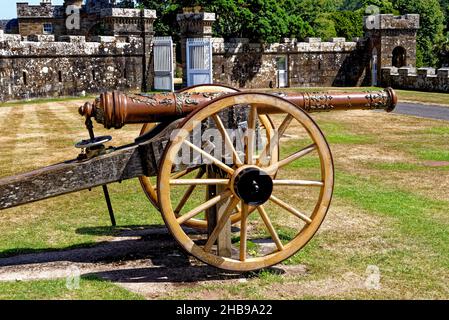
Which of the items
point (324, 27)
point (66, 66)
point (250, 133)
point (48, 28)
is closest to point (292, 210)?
point (250, 133)

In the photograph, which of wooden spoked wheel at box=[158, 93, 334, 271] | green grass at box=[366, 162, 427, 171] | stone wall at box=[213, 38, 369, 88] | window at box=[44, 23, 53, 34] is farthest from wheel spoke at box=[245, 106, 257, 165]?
window at box=[44, 23, 53, 34]

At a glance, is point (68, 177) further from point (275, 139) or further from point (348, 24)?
point (348, 24)

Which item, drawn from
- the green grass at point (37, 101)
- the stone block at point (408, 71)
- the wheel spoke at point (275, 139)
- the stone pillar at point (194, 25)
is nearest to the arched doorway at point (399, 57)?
the stone block at point (408, 71)

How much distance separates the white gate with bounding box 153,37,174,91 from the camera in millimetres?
27391

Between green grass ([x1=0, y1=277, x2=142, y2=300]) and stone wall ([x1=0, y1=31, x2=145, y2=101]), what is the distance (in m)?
19.6

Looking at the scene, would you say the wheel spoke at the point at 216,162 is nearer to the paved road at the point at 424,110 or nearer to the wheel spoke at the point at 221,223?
the wheel spoke at the point at 221,223

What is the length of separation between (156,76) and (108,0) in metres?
10.1

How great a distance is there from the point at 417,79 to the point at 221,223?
24.1 meters

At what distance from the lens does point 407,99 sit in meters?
23.2

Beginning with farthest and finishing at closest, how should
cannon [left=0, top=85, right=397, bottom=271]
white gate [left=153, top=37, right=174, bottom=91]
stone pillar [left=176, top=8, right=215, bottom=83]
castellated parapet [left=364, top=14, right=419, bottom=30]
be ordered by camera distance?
1. castellated parapet [left=364, top=14, right=419, bottom=30]
2. white gate [left=153, top=37, right=174, bottom=91]
3. stone pillar [left=176, top=8, right=215, bottom=83]
4. cannon [left=0, top=85, right=397, bottom=271]

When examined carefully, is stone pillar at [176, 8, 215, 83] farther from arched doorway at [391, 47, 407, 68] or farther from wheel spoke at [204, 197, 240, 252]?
wheel spoke at [204, 197, 240, 252]

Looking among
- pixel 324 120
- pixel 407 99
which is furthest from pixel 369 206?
pixel 407 99

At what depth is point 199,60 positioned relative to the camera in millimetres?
26938
